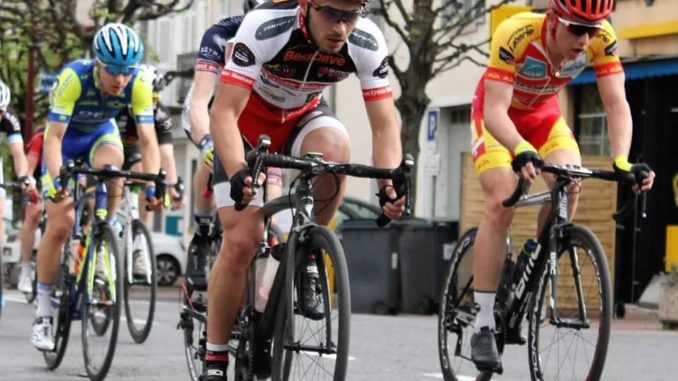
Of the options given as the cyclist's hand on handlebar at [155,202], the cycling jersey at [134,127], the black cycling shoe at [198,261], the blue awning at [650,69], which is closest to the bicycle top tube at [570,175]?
the black cycling shoe at [198,261]

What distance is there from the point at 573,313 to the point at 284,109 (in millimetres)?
1625

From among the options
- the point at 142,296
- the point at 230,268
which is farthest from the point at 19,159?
the point at 230,268

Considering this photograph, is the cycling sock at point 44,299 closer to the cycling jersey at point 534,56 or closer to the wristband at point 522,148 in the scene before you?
the cycling jersey at point 534,56

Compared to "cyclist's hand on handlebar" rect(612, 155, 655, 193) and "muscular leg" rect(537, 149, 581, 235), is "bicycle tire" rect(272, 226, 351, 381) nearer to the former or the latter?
"cyclist's hand on handlebar" rect(612, 155, 655, 193)

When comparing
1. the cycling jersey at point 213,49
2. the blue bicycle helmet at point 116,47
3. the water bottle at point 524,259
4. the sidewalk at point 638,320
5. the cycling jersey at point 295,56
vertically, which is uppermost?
the blue bicycle helmet at point 116,47

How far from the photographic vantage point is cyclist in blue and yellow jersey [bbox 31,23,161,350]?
38.3 feet

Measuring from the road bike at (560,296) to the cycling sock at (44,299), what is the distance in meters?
3.33

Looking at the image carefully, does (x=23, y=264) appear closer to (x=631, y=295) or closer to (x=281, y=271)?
(x=631, y=295)

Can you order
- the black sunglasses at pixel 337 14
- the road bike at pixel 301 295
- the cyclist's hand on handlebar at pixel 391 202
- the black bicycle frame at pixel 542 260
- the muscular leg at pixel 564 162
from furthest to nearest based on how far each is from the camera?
the muscular leg at pixel 564 162 < the black bicycle frame at pixel 542 260 < the cyclist's hand on handlebar at pixel 391 202 < the black sunglasses at pixel 337 14 < the road bike at pixel 301 295

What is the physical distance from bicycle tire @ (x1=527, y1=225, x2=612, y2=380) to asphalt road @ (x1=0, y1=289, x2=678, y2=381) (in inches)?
38.5

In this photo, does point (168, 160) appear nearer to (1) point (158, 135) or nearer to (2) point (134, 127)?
(2) point (134, 127)

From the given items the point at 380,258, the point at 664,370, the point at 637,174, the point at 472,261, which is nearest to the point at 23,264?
the point at 380,258

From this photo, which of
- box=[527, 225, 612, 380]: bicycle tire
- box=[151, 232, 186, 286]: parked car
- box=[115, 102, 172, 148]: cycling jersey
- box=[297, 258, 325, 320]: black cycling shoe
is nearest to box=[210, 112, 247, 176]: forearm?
box=[297, 258, 325, 320]: black cycling shoe

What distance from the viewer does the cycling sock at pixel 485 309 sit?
9055 millimetres
